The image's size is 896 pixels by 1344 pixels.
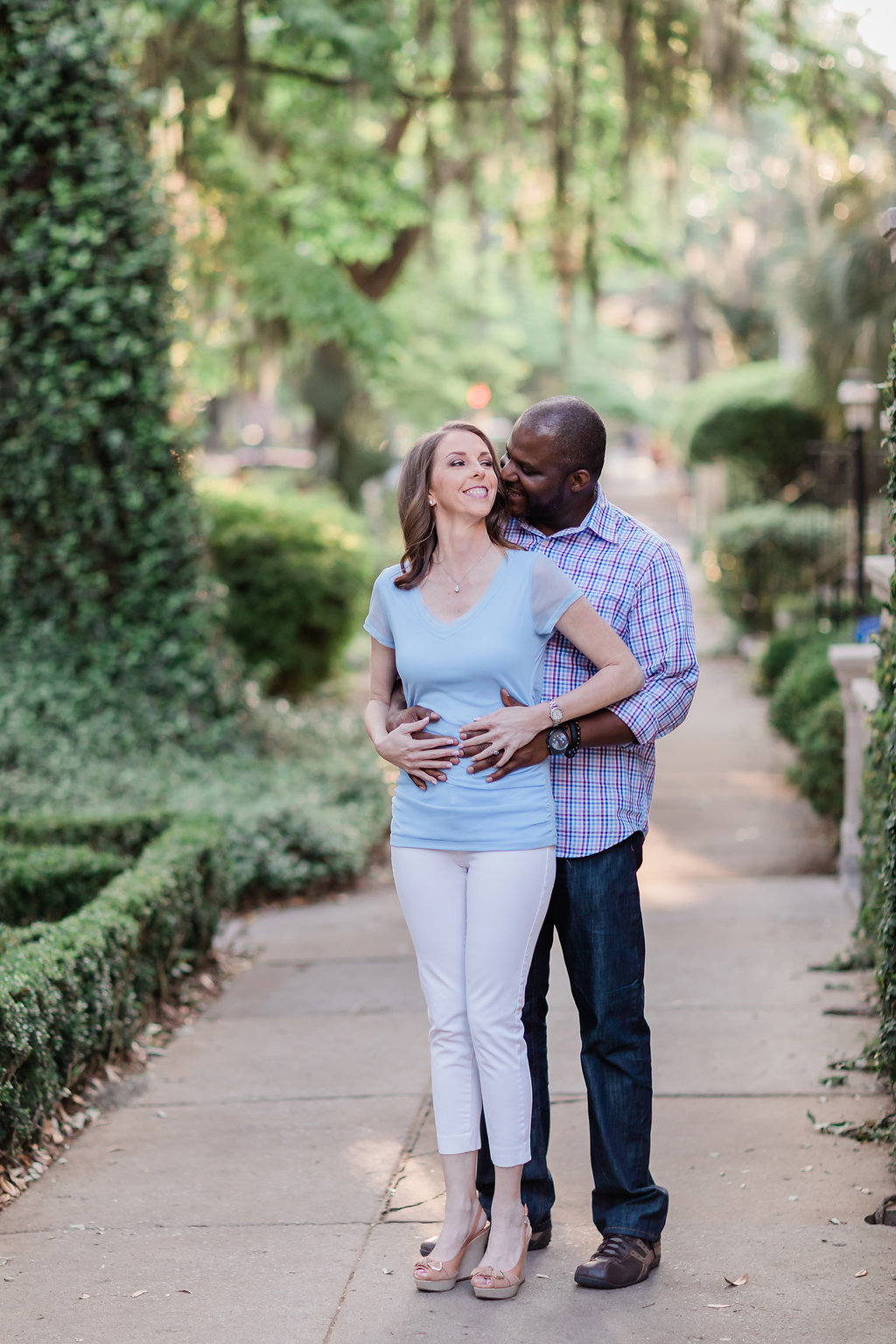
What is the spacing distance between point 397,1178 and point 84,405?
19.2ft

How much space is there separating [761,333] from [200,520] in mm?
29265

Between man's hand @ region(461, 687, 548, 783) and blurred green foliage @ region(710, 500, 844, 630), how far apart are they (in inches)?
547

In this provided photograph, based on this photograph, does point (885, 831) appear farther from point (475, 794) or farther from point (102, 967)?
point (102, 967)

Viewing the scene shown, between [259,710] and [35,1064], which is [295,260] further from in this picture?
[35,1064]

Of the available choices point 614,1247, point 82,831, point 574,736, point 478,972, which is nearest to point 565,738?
point 574,736

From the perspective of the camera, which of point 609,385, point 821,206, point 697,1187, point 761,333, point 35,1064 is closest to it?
point 697,1187

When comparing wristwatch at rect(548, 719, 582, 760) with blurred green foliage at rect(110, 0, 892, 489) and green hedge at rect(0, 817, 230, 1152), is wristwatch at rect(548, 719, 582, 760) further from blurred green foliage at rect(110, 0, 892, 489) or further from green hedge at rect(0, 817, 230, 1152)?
blurred green foliage at rect(110, 0, 892, 489)

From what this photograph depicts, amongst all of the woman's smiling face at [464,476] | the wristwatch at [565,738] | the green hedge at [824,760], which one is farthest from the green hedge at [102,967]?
the green hedge at [824,760]

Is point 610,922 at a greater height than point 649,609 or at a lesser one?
lesser

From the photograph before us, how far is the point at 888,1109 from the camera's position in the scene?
4.02m

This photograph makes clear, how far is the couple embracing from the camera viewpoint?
294 cm

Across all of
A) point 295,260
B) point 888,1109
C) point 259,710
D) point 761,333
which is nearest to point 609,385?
point 761,333

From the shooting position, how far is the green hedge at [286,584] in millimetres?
12289

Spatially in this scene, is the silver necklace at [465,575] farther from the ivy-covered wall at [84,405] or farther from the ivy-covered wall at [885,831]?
the ivy-covered wall at [84,405]
